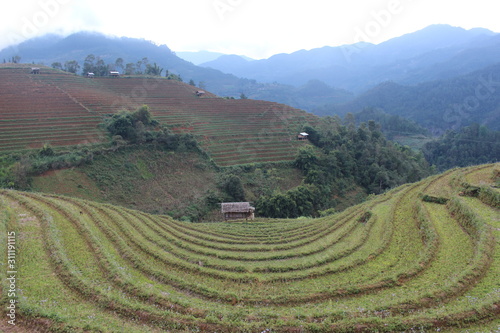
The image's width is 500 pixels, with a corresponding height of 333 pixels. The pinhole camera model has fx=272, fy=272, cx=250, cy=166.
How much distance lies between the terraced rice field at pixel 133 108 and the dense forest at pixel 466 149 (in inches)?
1751

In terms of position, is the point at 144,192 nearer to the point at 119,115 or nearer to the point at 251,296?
the point at 119,115

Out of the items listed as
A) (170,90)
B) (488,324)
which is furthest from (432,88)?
A: (488,324)

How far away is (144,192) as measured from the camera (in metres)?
35.3

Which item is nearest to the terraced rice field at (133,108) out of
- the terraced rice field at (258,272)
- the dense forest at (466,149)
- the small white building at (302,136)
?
the small white building at (302,136)

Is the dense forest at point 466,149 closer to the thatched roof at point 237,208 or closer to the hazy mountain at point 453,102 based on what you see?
the hazy mountain at point 453,102

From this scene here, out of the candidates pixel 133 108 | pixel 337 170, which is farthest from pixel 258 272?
pixel 133 108

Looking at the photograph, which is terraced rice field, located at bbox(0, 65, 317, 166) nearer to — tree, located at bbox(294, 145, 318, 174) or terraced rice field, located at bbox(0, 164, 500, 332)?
tree, located at bbox(294, 145, 318, 174)

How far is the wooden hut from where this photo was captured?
2973 cm

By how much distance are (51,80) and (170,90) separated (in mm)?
26723

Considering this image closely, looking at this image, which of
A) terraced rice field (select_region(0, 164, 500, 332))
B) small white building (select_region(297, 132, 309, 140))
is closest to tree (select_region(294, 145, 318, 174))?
small white building (select_region(297, 132, 309, 140))

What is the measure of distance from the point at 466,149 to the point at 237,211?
7996 centimetres

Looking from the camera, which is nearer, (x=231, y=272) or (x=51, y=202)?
(x=231, y=272)

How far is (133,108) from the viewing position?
55312mm

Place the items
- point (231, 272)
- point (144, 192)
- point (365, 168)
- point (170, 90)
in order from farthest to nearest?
1. point (170, 90)
2. point (365, 168)
3. point (144, 192)
4. point (231, 272)
